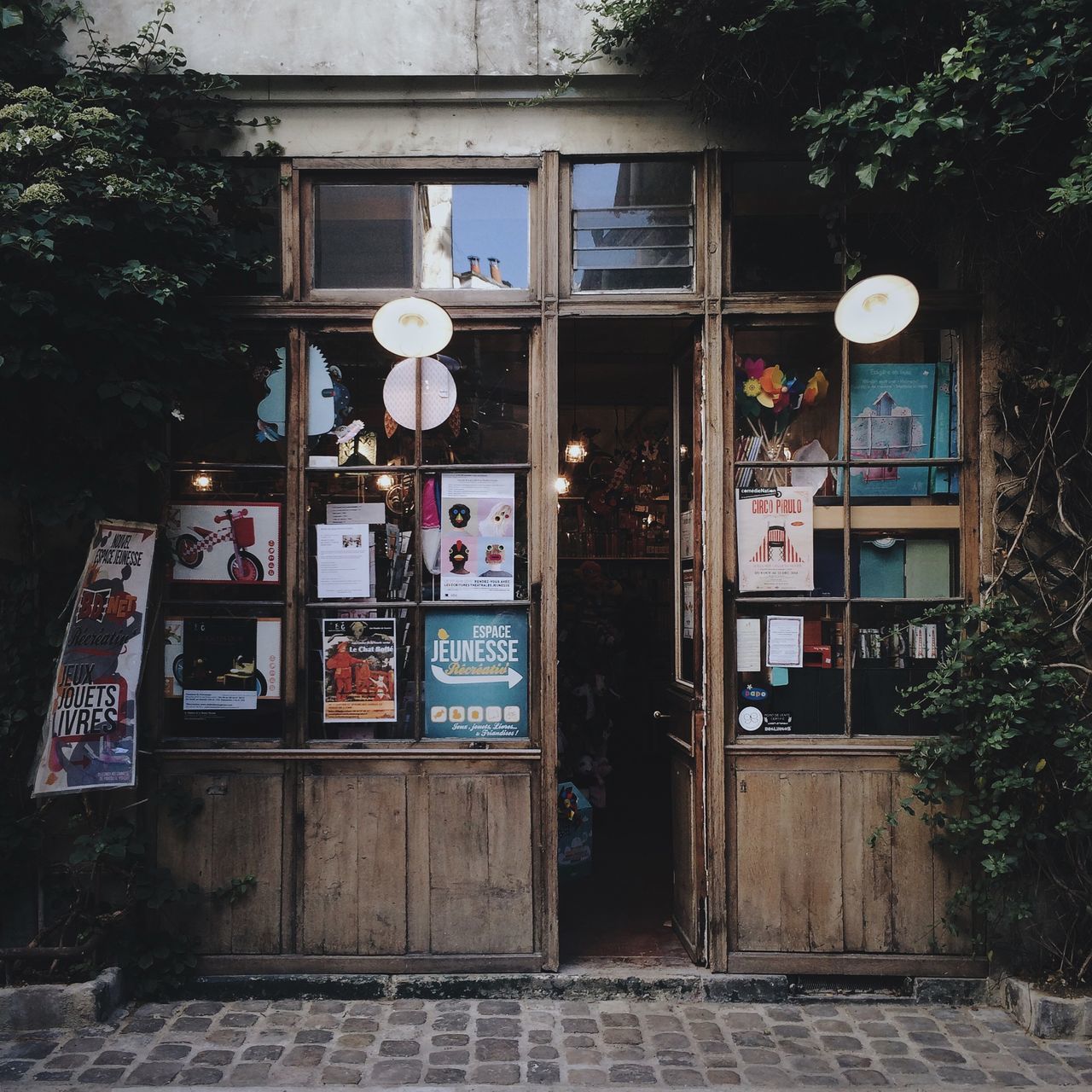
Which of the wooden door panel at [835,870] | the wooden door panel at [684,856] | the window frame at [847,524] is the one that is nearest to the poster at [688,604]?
the window frame at [847,524]

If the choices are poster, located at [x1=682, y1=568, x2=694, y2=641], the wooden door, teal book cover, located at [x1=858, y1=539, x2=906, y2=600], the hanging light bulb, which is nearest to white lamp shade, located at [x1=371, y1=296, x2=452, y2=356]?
the wooden door

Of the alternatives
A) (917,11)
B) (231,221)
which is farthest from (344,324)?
(917,11)

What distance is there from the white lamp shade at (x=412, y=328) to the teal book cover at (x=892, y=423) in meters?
2.30

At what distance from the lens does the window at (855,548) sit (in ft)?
16.3

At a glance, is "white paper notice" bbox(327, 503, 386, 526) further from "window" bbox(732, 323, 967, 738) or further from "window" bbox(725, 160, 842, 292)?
"window" bbox(725, 160, 842, 292)

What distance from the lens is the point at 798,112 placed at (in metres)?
4.80

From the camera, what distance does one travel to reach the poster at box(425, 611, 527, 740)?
5.02 meters

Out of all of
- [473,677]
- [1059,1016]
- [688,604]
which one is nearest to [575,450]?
[688,604]

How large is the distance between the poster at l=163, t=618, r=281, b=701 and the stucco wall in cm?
306

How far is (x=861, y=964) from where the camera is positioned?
4.81 m

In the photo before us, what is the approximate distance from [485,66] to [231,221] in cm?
166

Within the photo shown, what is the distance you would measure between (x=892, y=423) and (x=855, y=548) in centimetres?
73

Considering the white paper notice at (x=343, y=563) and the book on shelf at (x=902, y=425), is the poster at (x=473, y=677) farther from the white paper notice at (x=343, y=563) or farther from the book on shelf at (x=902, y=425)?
the book on shelf at (x=902, y=425)

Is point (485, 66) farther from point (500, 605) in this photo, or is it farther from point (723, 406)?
point (500, 605)
